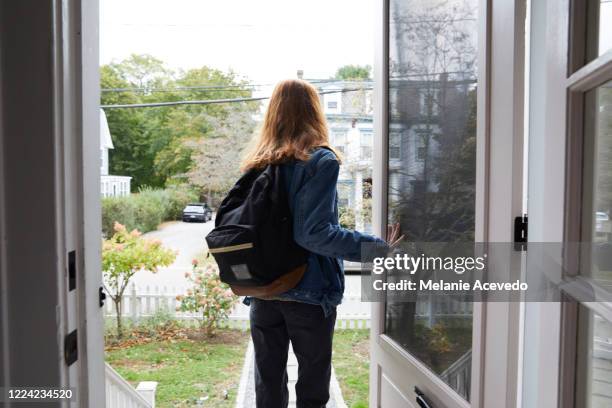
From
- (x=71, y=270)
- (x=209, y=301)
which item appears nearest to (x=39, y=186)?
(x=71, y=270)

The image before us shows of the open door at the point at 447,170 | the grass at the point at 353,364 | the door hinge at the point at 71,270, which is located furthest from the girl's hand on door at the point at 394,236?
the grass at the point at 353,364

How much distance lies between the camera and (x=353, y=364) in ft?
13.5

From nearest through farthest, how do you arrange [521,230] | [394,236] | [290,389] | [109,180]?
[521,230]
[394,236]
[290,389]
[109,180]

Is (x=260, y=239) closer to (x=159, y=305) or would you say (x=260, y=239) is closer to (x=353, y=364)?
(x=353, y=364)

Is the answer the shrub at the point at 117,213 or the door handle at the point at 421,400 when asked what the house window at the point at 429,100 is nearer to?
the door handle at the point at 421,400

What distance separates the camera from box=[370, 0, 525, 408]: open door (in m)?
0.87

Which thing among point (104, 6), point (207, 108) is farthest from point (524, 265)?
point (104, 6)

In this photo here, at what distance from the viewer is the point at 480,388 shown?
94 cm

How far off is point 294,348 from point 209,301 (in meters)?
3.27

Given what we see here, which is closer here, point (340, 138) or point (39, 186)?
point (39, 186)

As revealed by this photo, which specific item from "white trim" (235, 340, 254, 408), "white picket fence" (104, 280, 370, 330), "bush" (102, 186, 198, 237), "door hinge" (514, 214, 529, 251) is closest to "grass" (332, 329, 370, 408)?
"white picket fence" (104, 280, 370, 330)

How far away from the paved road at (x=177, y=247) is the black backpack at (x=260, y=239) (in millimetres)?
3662

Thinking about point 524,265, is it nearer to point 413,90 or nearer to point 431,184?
point 431,184

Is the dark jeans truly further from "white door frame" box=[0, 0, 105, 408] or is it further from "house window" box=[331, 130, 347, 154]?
"house window" box=[331, 130, 347, 154]
